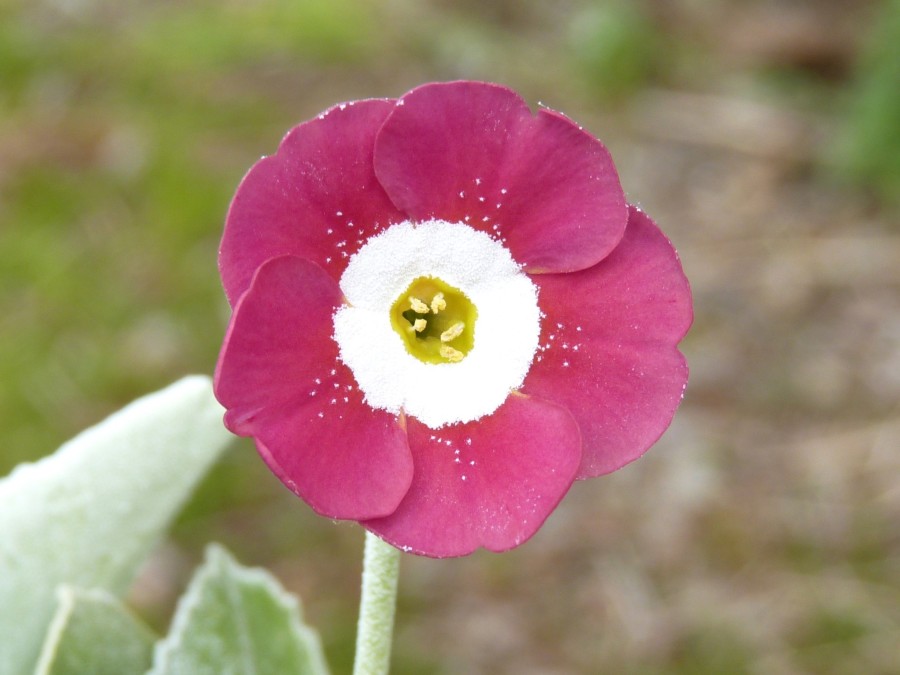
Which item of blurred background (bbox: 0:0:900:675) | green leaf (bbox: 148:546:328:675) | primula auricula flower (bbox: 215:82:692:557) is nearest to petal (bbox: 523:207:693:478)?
primula auricula flower (bbox: 215:82:692:557)

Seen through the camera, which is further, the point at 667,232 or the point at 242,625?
the point at 667,232

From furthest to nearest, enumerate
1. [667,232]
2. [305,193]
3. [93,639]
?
[667,232] < [93,639] < [305,193]

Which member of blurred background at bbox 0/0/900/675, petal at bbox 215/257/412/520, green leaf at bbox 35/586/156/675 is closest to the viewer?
petal at bbox 215/257/412/520

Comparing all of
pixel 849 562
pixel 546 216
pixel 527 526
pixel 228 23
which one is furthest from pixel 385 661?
pixel 228 23

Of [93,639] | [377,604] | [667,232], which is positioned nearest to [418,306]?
[377,604]

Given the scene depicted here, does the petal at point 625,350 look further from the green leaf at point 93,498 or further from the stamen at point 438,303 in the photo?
the green leaf at point 93,498

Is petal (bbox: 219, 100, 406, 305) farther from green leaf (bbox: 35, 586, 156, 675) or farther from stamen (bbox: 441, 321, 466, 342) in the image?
green leaf (bbox: 35, 586, 156, 675)

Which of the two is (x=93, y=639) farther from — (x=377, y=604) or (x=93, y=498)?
(x=377, y=604)
